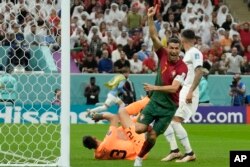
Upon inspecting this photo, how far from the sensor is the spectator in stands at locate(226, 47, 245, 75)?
100.0ft

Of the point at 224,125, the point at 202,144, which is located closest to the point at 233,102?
the point at 224,125

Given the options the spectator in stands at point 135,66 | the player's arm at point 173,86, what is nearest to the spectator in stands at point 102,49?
the spectator in stands at point 135,66

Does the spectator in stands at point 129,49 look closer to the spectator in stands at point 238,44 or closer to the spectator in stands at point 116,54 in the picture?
the spectator in stands at point 116,54

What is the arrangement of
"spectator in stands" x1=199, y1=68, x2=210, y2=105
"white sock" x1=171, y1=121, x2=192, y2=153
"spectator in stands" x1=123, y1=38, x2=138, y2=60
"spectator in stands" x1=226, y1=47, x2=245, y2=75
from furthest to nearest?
1. "spectator in stands" x1=226, y1=47, x2=245, y2=75
2. "spectator in stands" x1=123, y1=38, x2=138, y2=60
3. "spectator in stands" x1=199, y1=68, x2=210, y2=105
4. "white sock" x1=171, y1=121, x2=192, y2=153

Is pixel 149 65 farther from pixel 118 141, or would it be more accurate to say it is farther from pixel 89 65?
pixel 118 141

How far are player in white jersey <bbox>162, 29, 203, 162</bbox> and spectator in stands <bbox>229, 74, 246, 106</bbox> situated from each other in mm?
13939

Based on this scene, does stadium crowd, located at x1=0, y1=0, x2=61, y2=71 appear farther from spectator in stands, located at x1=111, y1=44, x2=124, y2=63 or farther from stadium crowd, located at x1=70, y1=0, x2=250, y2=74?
spectator in stands, located at x1=111, y1=44, x2=124, y2=63

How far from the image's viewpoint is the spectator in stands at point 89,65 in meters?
29.2

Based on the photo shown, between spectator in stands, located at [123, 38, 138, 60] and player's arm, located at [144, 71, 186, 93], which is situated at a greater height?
player's arm, located at [144, 71, 186, 93]

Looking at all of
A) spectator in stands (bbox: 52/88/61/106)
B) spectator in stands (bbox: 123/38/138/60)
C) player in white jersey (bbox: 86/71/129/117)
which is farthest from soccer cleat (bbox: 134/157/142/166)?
spectator in stands (bbox: 123/38/138/60)

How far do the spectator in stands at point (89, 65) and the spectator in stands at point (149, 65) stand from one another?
1613 mm

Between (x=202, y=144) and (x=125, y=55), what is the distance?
1155 centimetres

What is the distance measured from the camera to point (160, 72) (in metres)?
13.5

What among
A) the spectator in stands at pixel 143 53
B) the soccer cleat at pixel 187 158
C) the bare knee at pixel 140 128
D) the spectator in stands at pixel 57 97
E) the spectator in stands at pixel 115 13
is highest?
the spectator in stands at pixel 57 97
